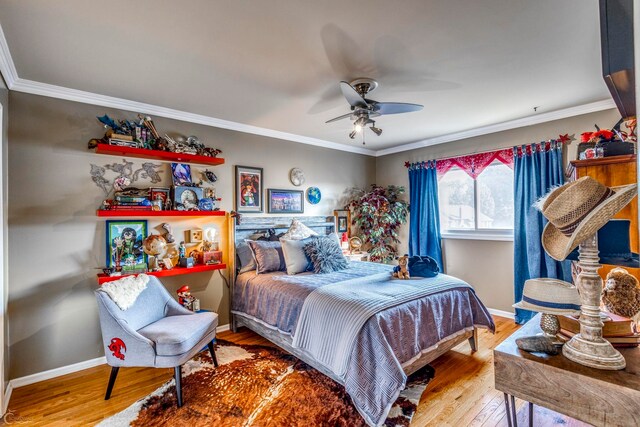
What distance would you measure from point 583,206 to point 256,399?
2.31 meters

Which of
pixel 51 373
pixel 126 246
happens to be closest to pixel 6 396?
pixel 51 373

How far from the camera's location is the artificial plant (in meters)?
4.91

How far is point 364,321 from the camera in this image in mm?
2139

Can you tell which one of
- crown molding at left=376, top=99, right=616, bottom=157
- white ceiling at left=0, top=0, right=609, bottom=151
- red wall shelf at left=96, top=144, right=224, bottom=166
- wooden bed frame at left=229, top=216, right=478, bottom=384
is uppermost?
white ceiling at left=0, top=0, right=609, bottom=151

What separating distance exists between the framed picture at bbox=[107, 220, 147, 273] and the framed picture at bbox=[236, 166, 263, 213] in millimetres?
1131

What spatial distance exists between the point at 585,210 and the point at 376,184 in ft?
15.1

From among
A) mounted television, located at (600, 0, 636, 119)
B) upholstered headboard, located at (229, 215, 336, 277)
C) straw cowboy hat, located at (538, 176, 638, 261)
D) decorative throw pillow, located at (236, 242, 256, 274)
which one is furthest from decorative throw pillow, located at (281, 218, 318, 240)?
mounted television, located at (600, 0, 636, 119)

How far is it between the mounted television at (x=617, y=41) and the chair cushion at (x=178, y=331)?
9.27ft

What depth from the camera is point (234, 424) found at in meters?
2.02

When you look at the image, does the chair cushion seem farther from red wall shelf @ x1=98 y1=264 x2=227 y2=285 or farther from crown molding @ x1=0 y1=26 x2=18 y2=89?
crown molding @ x1=0 y1=26 x2=18 y2=89

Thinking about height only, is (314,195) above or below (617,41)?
below

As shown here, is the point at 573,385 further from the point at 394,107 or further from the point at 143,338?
the point at 143,338

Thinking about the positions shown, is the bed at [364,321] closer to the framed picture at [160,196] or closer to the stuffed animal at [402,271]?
the stuffed animal at [402,271]

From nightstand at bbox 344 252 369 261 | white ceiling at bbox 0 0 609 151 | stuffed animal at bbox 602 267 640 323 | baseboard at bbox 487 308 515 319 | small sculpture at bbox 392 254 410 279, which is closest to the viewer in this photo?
stuffed animal at bbox 602 267 640 323
